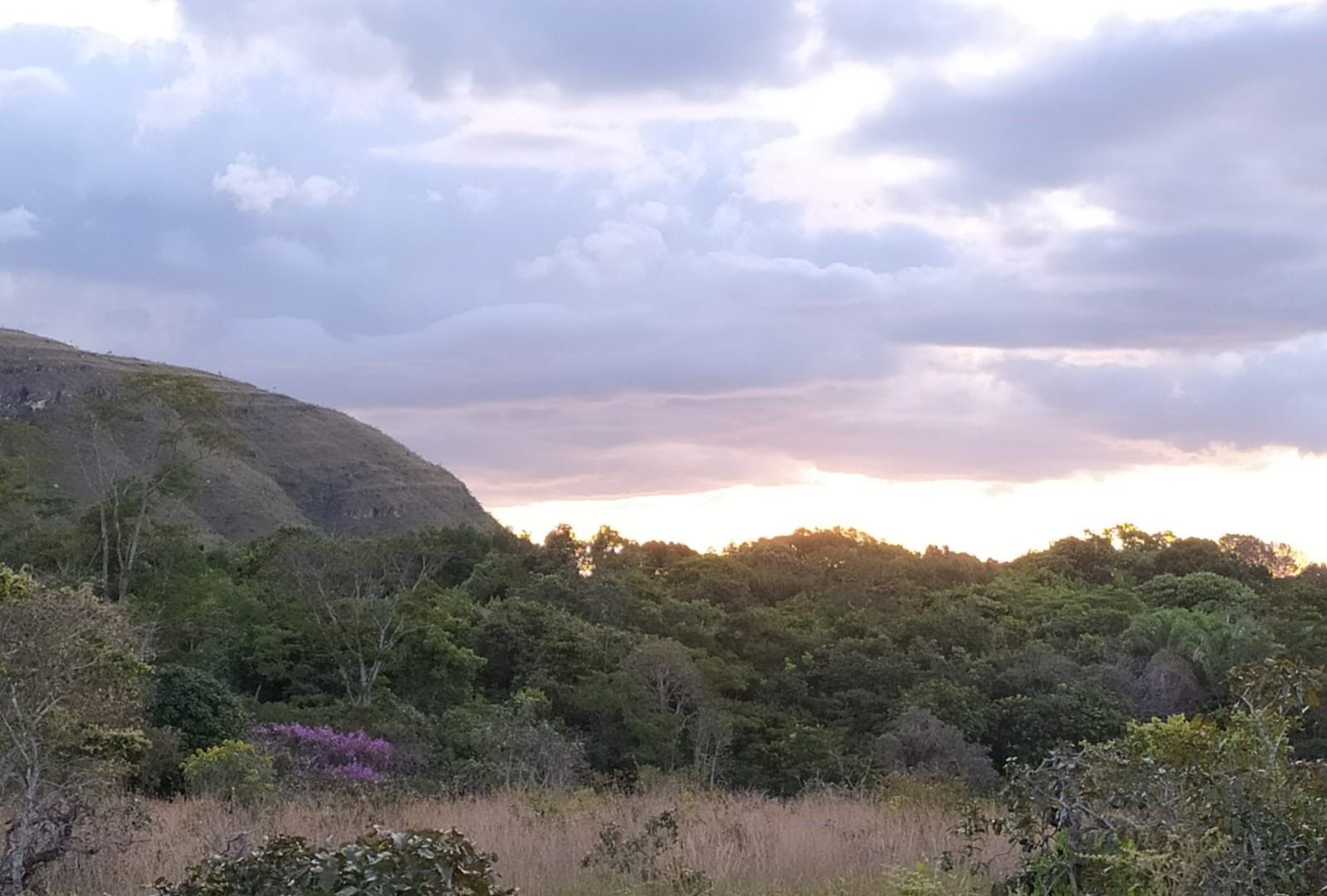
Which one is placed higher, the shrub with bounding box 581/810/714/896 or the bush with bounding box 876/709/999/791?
the shrub with bounding box 581/810/714/896

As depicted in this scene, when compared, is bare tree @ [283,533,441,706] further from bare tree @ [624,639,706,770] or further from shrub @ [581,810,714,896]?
shrub @ [581,810,714,896]

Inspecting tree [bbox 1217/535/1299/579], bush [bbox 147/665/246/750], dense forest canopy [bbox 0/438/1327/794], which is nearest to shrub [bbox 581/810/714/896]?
dense forest canopy [bbox 0/438/1327/794]

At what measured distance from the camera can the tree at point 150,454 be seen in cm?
2778

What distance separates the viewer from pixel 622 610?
30.9 meters

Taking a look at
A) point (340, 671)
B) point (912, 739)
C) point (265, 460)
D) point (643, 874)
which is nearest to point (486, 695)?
point (340, 671)

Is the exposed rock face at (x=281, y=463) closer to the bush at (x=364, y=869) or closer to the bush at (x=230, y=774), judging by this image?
the bush at (x=230, y=774)

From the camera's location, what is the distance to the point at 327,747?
1986cm

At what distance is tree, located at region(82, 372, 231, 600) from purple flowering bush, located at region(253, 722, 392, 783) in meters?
6.79

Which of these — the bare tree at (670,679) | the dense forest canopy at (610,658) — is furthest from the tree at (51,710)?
the bare tree at (670,679)

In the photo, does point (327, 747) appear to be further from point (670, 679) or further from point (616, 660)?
point (616, 660)

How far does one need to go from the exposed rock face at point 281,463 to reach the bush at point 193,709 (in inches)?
1486

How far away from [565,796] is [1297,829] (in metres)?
8.89

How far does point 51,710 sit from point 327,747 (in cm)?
1191

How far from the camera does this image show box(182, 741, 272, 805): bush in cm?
1423
